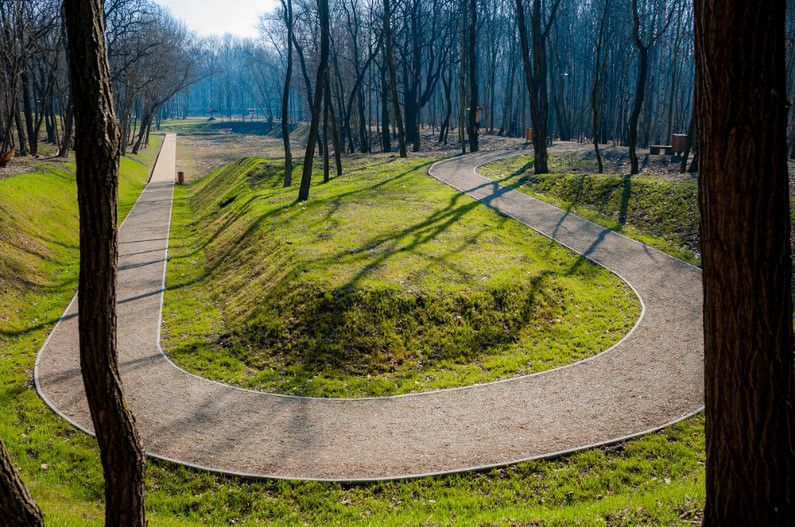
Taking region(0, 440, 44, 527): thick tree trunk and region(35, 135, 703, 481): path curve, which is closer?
region(0, 440, 44, 527): thick tree trunk

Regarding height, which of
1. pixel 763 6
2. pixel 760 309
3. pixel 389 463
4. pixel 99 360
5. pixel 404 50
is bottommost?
pixel 389 463

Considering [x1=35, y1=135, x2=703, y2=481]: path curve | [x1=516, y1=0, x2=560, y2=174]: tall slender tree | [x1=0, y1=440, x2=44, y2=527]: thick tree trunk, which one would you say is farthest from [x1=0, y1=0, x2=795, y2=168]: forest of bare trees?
[x1=0, y1=440, x2=44, y2=527]: thick tree trunk

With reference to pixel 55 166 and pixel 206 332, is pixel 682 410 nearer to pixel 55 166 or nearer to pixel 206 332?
pixel 206 332

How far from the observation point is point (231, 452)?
385 inches

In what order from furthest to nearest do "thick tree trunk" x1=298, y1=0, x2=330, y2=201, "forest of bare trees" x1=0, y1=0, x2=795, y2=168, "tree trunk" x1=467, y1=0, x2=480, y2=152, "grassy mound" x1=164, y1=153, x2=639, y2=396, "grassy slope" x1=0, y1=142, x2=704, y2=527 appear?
1. "tree trunk" x1=467, y1=0, x2=480, y2=152
2. "forest of bare trees" x1=0, y1=0, x2=795, y2=168
3. "thick tree trunk" x1=298, y1=0, x2=330, y2=201
4. "grassy mound" x1=164, y1=153, x2=639, y2=396
5. "grassy slope" x1=0, y1=142, x2=704, y2=527

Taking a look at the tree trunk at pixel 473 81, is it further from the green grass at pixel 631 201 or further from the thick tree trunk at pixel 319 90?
the thick tree trunk at pixel 319 90

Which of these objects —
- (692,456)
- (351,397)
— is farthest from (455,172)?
(692,456)

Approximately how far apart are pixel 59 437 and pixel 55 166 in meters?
24.3

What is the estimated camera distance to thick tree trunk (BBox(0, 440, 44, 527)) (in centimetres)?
495

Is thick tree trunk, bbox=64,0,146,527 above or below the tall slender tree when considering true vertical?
below

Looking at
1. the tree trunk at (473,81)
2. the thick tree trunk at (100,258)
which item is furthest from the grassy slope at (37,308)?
the tree trunk at (473,81)

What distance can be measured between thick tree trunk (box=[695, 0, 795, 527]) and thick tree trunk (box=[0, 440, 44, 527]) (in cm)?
527

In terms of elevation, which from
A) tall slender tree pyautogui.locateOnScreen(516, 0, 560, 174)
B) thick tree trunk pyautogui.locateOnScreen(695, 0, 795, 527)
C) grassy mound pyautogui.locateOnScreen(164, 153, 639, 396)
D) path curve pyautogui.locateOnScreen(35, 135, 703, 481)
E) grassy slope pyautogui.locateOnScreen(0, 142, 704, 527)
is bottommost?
grassy slope pyautogui.locateOnScreen(0, 142, 704, 527)

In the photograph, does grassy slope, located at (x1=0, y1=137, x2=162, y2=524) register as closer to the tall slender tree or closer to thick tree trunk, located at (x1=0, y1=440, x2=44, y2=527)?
thick tree trunk, located at (x1=0, y1=440, x2=44, y2=527)
